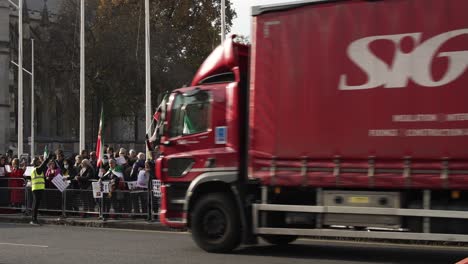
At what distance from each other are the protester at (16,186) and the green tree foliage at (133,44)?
18.8 m

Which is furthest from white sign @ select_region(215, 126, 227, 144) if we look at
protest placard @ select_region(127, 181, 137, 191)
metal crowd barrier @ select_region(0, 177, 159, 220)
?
protest placard @ select_region(127, 181, 137, 191)

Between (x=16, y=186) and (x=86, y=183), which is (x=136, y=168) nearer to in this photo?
(x=86, y=183)

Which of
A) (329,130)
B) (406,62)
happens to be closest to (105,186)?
(329,130)

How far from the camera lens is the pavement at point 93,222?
16.7 m

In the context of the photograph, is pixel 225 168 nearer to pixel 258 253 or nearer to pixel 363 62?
pixel 258 253

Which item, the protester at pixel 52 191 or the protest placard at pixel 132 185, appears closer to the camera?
the protest placard at pixel 132 185

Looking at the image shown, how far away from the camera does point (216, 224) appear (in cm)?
1196

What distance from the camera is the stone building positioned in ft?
161

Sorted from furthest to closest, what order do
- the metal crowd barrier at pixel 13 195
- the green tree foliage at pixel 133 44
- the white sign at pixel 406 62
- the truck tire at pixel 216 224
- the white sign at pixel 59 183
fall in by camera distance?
the green tree foliage at pixel 133 44 < the metal crowd barrier at pixel 13 195 < the white sign at pixel 59 183 < the truck tire at pixel 216 224 < the white sign at pixel 406 62

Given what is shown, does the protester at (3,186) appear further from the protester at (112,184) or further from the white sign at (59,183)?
the protester at (112,184)

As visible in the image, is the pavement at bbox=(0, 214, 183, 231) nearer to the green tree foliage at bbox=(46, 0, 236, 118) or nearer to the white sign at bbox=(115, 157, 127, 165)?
the white sign at bbox=(115, 157, 127, 165)

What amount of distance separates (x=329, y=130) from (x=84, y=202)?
9832 mm

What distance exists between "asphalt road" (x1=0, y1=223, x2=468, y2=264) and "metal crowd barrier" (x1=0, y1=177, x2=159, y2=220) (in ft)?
7.95

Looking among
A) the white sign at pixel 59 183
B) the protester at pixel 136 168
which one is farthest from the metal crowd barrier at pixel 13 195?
the protester at pixel 136 168
